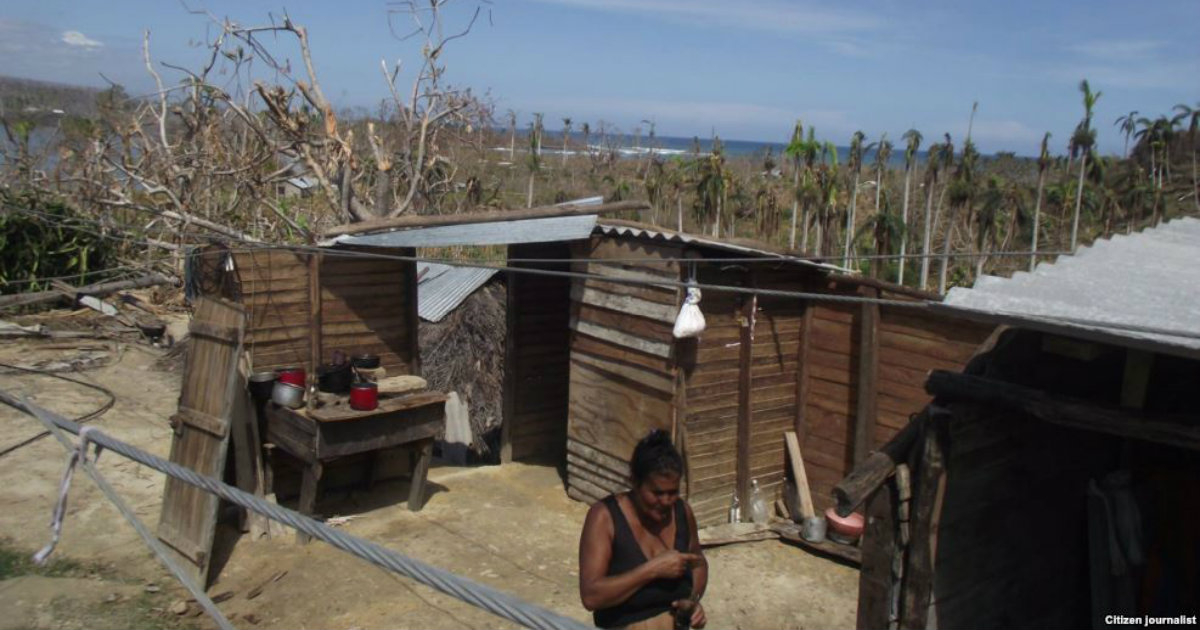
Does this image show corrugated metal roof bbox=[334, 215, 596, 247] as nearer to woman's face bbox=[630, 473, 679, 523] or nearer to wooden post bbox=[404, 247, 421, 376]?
wooden post bbox=[404, 247, 421, 376]

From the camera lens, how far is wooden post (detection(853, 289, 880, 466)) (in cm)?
704

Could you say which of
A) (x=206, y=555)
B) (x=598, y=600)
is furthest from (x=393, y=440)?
(x=598, y=600)

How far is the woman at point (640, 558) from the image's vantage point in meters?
3.03

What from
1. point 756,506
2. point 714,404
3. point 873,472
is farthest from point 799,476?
point 873,472

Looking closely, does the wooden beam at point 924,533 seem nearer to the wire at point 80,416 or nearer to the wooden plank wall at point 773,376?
the wooden plank wall at point 773,376

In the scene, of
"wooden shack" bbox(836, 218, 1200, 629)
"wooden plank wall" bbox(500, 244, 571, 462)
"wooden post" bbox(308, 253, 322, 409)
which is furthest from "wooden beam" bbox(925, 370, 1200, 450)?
"wooden plank wall" bbox(500, 244, 571, 462)

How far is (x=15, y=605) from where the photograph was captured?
5578 millimetres

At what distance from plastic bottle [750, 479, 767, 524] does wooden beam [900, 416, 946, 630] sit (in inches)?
165

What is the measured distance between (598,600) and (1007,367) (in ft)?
6.55

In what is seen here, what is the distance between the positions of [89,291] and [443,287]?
630cm

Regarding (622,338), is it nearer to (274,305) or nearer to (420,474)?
(420,474)

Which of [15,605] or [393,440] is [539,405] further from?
[15,605]

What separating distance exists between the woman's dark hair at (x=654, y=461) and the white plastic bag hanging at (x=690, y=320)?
3873 mm

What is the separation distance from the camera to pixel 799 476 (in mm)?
7781
